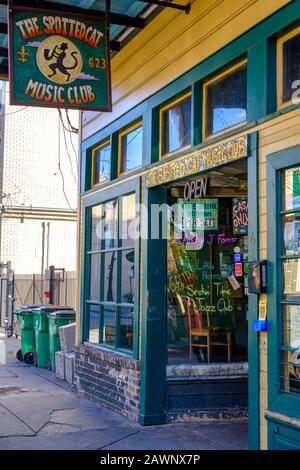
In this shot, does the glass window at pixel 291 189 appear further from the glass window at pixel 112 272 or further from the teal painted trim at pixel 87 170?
the teal painted trim at pixel 87 170

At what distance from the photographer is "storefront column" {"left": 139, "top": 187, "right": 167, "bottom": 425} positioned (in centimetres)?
702

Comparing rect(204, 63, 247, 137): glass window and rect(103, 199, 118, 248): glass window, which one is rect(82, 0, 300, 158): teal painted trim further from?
rect(103, 199, 118, 248): glass window

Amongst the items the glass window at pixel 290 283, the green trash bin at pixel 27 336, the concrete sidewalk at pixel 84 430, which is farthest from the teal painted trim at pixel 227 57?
the green trash bin at pixel 27 336

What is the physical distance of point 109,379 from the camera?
803cm

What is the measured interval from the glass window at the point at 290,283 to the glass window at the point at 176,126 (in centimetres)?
208

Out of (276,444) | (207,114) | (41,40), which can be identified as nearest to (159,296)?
(207,114)

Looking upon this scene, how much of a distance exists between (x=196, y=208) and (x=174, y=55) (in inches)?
80.5

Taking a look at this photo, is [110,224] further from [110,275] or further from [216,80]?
[216,80]

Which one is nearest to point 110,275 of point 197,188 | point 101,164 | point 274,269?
point 101,164

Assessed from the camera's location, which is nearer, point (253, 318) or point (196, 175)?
point (253, 318)

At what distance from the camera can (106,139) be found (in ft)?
29.1

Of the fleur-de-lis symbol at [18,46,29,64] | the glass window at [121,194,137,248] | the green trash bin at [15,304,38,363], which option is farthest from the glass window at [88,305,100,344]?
the green trash bin at [15,304,38,363]

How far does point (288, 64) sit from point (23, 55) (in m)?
3.07

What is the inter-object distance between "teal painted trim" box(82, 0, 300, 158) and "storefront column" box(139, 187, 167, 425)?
113 cm
